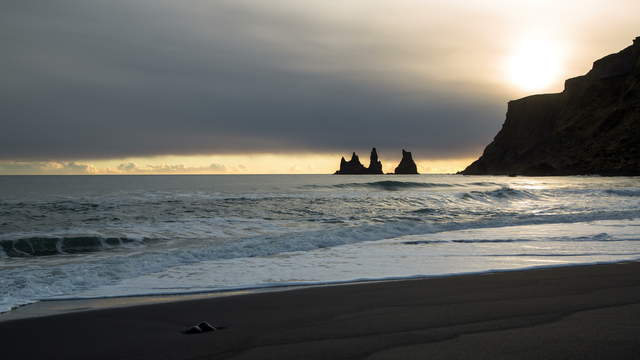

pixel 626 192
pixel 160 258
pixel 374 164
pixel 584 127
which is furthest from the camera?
pixel 374 164

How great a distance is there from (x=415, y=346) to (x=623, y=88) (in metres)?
98.2

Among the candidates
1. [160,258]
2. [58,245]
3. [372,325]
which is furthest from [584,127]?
[372,325]

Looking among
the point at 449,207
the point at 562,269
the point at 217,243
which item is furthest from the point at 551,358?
the point at 449,207

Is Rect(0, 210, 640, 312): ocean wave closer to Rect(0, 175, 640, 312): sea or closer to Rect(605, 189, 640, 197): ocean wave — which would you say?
Rect(0, 175, 640, 312): sea

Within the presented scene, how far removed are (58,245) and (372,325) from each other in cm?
1103

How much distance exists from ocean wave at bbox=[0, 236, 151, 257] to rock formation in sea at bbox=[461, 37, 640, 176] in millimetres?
77717

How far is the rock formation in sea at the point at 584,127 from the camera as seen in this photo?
7712 centimetres

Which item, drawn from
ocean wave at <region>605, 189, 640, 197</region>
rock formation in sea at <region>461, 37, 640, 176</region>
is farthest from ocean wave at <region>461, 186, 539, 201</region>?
rock formation in sea at <region>461, 37, 640, 176</region>

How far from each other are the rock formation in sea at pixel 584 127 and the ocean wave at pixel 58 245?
77.7 metres

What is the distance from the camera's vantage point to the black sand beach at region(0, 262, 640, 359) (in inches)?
144

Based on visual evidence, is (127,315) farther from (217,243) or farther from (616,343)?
(217,243)

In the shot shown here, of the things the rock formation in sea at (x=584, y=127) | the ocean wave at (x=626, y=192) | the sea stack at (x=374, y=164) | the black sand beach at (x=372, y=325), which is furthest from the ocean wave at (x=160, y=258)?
the sea stack at (x=374, y=164)

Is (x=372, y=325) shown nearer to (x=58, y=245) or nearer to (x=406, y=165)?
(x=58, y=245)

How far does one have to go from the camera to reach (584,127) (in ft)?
308
